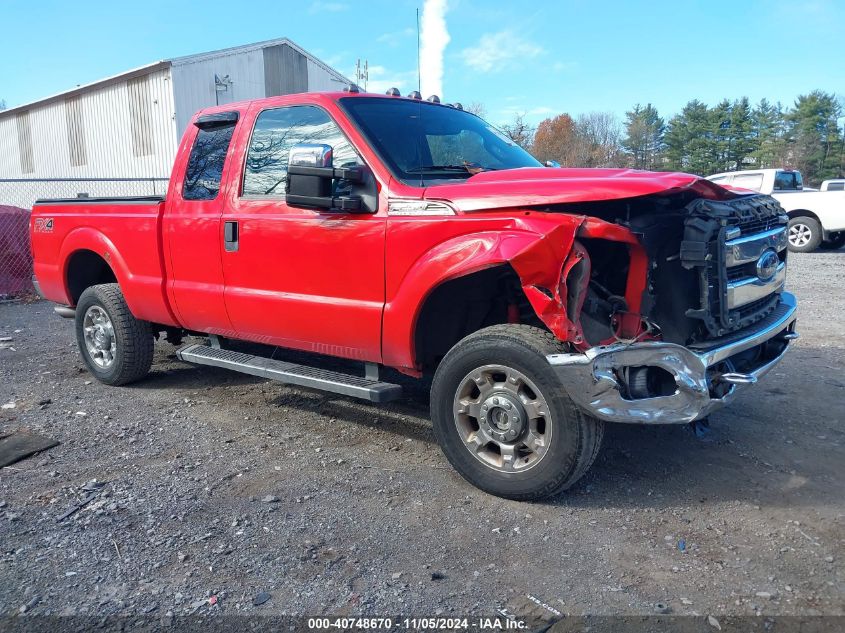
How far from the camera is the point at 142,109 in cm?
2244

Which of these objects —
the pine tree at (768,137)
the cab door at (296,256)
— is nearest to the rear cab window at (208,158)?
the cab door at (296,256)

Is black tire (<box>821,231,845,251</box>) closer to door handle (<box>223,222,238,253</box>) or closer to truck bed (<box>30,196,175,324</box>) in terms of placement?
door handle (<box>223,222,238,253</box>)

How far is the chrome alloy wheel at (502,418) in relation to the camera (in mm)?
3346

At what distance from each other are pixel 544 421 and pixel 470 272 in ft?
2.73

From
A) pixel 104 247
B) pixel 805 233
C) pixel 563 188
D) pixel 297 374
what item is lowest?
pixel 297 374

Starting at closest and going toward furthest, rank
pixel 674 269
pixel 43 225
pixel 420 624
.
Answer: pixel 420 624 → pixel 674 269 → pixel 43 225

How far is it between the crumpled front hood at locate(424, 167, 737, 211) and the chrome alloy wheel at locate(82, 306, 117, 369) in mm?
3498

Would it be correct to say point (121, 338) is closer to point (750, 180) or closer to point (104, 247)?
point (104, 247)

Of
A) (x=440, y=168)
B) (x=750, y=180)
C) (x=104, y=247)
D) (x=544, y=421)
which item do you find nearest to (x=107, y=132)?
A: (x=750, y=180)

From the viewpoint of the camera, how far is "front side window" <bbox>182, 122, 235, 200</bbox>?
4742 millimetres

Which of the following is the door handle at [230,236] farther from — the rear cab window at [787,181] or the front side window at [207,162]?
the rear cab window at [787,181]

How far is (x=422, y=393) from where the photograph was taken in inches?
211

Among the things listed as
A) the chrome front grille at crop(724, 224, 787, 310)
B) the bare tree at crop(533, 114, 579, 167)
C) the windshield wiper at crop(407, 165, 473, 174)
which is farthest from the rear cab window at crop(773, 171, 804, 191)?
the bare tree at crop(533, 114, 579, 167)

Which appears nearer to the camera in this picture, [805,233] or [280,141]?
[280,141]
